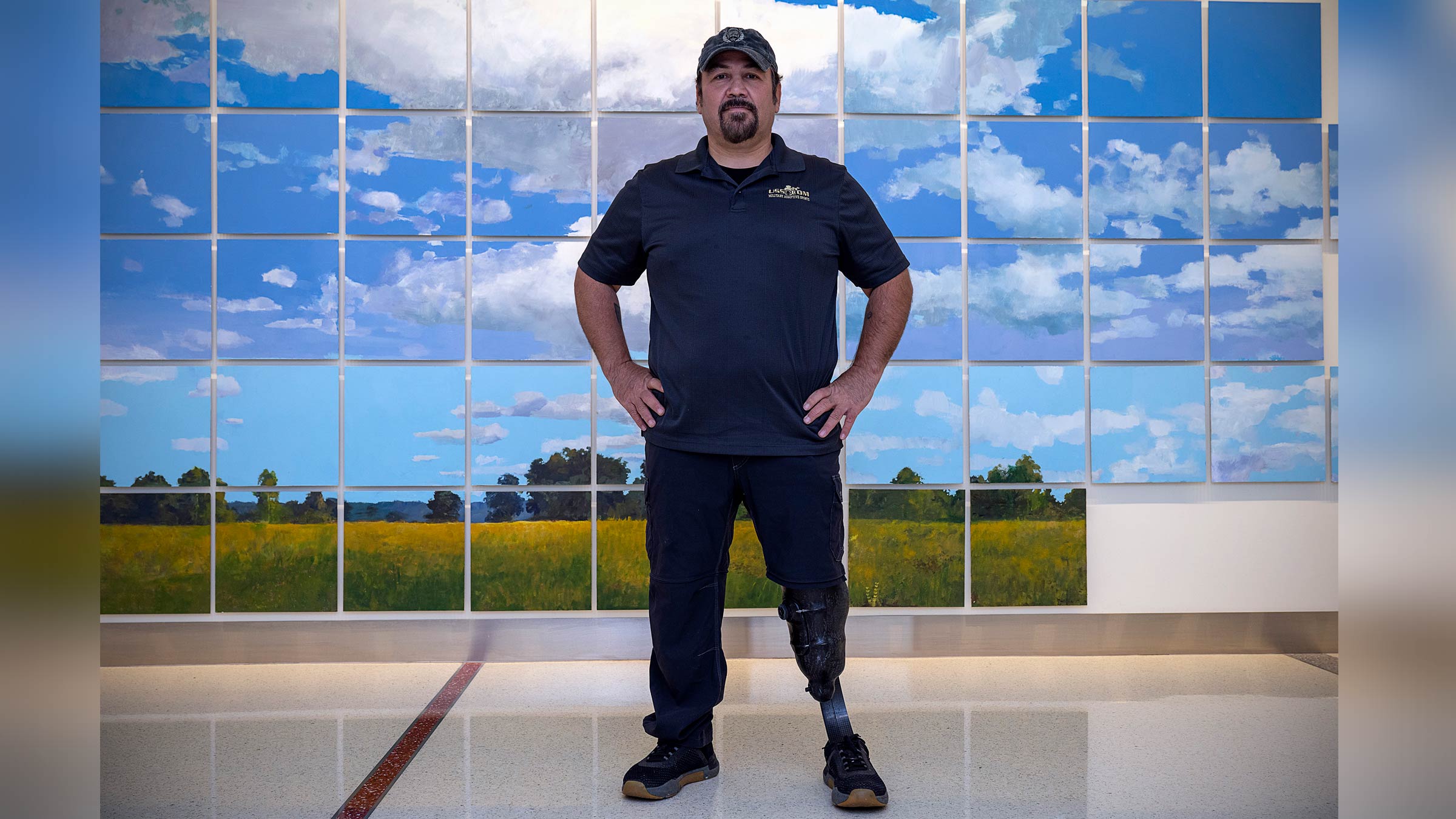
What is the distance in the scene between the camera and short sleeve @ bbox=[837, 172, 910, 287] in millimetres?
2066

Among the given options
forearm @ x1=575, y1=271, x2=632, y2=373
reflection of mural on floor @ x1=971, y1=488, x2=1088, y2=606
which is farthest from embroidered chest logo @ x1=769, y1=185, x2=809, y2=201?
reflection of mural on floor @ x1=971, y1=488, x2=1088, y2=606

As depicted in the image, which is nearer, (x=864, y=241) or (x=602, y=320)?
(x=864, y=241)

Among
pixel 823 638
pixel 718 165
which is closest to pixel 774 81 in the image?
pixel 718 165

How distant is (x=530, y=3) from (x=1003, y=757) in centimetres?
273

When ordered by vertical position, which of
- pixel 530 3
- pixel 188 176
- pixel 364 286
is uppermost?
pixel 530 3

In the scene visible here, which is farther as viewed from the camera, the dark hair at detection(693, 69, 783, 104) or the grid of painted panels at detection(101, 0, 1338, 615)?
the grid of painted panels at detection(101, 0, 1338, 615)

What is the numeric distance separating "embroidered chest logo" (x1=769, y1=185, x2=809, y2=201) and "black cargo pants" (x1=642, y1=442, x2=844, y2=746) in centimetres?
57

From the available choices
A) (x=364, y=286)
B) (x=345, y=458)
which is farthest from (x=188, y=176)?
(x=345, y=458)

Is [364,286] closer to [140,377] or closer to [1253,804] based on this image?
[140,377]

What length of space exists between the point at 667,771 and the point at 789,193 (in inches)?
51.1

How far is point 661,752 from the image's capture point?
204 cm

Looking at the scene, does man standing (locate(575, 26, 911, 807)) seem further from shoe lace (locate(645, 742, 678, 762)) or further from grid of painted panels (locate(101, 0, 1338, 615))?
grid of painted panels (locate(101, 0, 1338, 615))

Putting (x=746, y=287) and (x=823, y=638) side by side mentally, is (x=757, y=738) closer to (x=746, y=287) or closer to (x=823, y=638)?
(x=823, y=638)

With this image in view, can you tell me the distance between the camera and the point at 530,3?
3102 mm
